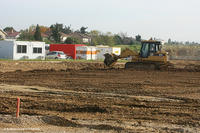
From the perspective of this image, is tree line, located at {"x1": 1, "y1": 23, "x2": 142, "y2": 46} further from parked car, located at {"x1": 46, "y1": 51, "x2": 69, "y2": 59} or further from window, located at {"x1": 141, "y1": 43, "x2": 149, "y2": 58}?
window, located at {"x1": 141, "y1": 43, "x2": 149, "y2": 58}

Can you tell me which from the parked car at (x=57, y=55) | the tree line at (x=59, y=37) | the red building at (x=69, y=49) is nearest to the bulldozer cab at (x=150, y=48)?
the parked car at (x=57, y=55)

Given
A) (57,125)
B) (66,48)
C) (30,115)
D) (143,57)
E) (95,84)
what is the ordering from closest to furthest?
1. (57,125)
2. (30,115)
3. (95,84)
4. (143,57)
5. (66,48)

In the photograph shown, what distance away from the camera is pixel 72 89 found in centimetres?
1778

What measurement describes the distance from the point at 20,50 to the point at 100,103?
33.8 m

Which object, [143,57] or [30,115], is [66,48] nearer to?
[143,57]

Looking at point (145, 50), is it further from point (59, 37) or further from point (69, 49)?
point (59, 37)

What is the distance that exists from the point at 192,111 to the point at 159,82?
763 centimetres

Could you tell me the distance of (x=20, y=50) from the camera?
4581cm

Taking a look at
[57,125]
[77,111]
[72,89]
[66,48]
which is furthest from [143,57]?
[66,48]

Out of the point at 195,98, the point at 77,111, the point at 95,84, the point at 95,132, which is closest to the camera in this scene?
the point at 95,132

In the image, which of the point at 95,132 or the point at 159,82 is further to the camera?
the point at 159,82

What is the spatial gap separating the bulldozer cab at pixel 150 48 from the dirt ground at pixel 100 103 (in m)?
5.24

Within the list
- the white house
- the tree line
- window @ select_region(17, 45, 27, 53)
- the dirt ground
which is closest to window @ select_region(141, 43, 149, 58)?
the dirt ground

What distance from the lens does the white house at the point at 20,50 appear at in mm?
44875
